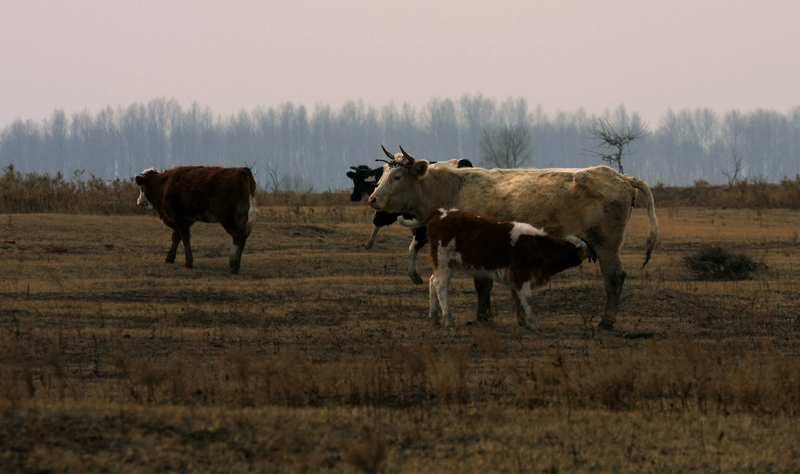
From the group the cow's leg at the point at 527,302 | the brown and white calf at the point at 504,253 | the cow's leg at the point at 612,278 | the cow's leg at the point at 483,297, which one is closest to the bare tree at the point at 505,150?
the cow's leg at the point at 612,278

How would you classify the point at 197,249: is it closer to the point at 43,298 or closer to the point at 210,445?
the point at 43,298

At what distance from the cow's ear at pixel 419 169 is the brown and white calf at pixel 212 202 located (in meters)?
4.76

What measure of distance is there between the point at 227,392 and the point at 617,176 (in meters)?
6.20

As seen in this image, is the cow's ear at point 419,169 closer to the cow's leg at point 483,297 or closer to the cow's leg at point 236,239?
the cow's leg at point 483,297

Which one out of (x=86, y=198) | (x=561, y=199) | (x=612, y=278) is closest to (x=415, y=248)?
(x=561, y=199)

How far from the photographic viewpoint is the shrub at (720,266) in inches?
634

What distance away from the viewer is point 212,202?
15641 millimetres

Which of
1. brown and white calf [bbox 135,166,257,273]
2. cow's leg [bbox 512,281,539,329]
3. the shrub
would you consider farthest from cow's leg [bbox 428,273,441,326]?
the shrub

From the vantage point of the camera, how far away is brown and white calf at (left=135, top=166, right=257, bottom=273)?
15.6 m

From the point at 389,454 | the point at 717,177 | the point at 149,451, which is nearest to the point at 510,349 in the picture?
the point at 389,454

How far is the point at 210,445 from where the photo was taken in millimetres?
4891

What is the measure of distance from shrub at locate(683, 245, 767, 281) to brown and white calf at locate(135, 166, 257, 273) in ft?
27.5

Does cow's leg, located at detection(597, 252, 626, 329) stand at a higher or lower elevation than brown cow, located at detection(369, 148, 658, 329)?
lower

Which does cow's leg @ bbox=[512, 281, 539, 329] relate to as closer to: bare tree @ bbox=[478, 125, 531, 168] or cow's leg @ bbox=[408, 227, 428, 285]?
cow's leg @ bbox=[408, 227, 428, 285]
